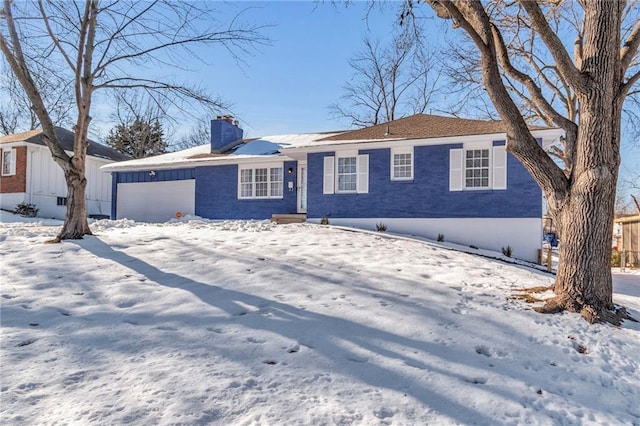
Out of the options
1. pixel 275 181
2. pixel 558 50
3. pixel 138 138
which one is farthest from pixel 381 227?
pixel 138 138

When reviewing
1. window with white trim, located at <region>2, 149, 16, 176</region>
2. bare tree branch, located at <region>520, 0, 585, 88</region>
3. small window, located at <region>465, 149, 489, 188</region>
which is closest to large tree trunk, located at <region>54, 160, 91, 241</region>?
bare tree branch, located at <region>520, 0, 585, 88</region>

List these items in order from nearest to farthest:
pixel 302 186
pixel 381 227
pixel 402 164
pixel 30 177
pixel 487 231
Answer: pixel 487 231 → pixel 381 227 → pixel 402 164 → pixel 302 186 → pixel 30 177

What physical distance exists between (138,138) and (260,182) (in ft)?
68.5

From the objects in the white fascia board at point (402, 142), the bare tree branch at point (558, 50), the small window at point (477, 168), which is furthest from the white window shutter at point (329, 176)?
the bare tree branch at point (558, 50)

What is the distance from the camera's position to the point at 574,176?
5.47m

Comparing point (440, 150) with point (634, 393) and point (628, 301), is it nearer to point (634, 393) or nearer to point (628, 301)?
point (628, 301)

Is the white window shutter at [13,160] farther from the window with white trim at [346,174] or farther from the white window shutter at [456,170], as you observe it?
the white window shutter at [456,170]

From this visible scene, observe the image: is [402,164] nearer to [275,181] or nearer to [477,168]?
[477,168]

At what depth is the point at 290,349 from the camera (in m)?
3.58

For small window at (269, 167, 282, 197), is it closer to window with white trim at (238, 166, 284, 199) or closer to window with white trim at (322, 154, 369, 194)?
window with white trim at (238, 166, 284, 199)

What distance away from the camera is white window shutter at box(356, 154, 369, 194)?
13250 mm

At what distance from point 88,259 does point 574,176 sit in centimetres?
740

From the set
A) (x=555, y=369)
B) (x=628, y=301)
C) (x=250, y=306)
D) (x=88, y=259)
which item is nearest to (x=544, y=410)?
(x=555, y=369)

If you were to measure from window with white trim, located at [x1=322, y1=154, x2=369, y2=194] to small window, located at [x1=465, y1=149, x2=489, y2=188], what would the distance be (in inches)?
121
